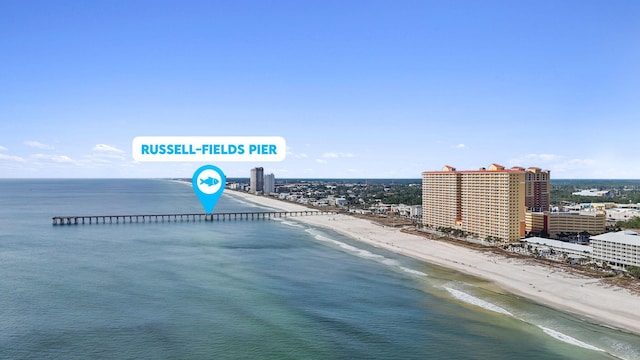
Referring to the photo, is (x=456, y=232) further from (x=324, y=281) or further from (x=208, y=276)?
(x=208, y=276)

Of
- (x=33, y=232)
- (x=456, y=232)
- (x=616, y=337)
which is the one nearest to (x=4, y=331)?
(x=616, y=337)

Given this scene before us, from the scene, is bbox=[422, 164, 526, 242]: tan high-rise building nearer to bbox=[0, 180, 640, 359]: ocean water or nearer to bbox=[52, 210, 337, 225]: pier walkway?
bbox=[0, 180, 640, 359]: ocean water

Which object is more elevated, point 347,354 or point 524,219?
point 524,219

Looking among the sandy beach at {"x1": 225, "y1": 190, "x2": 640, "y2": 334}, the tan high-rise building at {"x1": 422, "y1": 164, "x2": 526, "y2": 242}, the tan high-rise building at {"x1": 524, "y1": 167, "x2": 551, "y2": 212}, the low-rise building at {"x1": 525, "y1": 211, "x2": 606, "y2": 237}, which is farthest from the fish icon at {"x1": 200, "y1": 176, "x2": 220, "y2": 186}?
the tan high-rise building at {"x1": 524, "y1": 167, "x2": 551, "y2": 212}

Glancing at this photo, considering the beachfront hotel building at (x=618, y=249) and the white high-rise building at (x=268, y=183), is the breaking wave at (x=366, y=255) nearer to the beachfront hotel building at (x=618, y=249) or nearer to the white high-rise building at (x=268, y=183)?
the beachfront hotel building at (x=618, y=249)

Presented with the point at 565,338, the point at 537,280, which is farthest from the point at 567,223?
the point at 565,338

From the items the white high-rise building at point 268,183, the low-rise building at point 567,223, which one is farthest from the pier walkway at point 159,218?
the white high-rise building at point 268,183
